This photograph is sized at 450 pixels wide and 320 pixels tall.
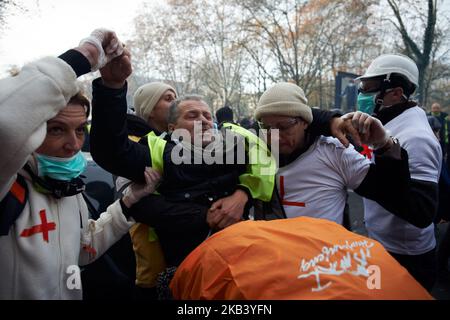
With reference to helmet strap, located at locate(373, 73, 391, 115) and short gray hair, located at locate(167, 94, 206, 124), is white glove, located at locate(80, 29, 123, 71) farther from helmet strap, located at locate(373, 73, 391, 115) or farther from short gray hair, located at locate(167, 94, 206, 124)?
helmet strap, located at locate(373, 73, 391, 115)

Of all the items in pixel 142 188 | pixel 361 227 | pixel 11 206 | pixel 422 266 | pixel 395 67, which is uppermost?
pixel 395 67

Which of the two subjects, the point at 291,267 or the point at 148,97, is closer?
the point at 291,267

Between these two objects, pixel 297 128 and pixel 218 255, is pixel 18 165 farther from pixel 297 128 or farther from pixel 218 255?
pixel 297 128

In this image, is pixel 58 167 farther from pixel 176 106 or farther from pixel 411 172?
pixel 411 172

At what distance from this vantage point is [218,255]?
1.07m

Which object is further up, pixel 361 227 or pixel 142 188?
pixel 142 188

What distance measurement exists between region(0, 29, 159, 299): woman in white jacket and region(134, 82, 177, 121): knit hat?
1197 millimetres

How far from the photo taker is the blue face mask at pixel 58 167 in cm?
125

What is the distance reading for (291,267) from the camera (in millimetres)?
972

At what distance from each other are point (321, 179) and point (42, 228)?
4.64 feet

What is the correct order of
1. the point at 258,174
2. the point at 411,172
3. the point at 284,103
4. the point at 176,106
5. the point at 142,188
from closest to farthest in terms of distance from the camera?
the point at 142,188, the point at 258,174, the point at 284,103, the point at 411,172, the point at 176,106

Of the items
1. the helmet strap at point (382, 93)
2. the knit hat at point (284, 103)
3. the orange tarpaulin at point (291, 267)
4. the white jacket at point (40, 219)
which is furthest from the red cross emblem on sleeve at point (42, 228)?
the helmet strap at point (382, 93)

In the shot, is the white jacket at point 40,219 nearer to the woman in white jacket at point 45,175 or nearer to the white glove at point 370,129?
the woman in white jacket at point 45,175

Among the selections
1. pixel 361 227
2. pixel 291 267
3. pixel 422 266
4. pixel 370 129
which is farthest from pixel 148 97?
pixel 361 227
